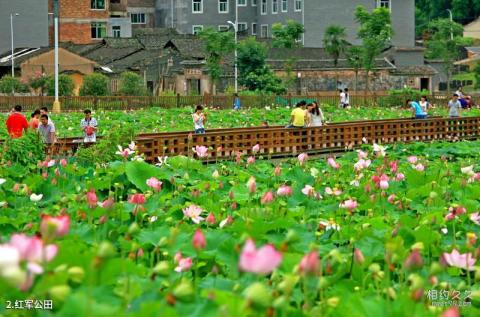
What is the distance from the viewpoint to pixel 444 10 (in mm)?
91875

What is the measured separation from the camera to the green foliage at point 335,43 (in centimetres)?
5997

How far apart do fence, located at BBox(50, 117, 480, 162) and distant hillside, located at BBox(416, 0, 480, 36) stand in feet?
195

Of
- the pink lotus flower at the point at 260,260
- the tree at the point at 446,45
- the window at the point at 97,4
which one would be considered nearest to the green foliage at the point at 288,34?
the tree at the point at 446,45

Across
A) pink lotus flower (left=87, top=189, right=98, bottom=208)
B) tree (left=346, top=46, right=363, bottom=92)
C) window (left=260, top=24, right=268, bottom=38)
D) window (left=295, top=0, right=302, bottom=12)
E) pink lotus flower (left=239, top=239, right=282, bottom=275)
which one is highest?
window (left=295, top=0, right=302, bottom=12)

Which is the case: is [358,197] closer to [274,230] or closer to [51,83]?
[274,230]

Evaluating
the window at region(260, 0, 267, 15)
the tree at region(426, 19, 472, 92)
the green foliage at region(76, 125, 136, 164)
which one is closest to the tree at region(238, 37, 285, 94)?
the tree at region(426, 19, 472, 92)

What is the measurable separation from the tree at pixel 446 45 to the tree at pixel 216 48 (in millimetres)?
14775

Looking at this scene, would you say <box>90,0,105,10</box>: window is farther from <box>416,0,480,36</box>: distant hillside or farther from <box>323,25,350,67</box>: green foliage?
<box>416,0,480,36</box>: distant hillside

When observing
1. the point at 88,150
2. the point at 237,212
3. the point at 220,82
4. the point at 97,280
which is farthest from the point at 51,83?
the point at 97,280

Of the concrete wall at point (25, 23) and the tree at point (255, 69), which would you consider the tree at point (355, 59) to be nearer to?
the tree at point (255, 69)

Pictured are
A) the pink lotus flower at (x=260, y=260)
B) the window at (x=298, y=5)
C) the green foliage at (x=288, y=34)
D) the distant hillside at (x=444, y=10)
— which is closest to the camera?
the pink lotus flower at (x=260, y=260)

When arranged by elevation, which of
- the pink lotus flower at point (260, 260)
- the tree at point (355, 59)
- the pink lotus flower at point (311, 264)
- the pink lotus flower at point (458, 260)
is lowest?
the pink lotus flower at point (458, 260)

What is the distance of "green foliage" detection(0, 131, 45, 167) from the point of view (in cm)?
1455

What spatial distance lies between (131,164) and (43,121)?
255 inches
